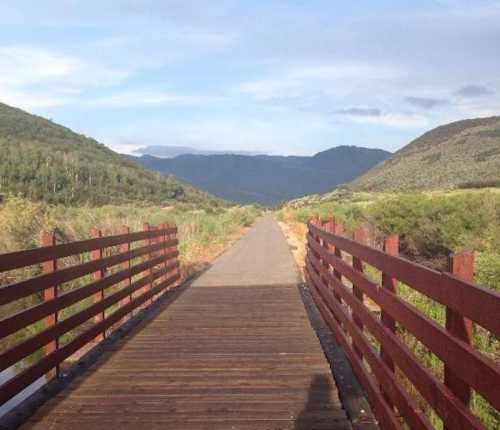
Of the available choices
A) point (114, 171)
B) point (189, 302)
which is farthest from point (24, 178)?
A: point (189, 302)

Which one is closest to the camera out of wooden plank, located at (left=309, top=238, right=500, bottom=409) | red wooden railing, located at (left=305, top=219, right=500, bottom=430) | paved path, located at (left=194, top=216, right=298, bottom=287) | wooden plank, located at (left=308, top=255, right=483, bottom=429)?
wooden plank, located at (left=309, top=238, right=500, bottom=409)

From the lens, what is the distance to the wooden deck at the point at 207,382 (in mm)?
4371

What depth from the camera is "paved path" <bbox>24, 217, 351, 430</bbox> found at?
14.4ft

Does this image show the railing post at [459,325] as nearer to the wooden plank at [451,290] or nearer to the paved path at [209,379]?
the wooden plank at [451,290]

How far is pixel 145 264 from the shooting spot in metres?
9.32

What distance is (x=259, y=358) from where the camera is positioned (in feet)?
20.0

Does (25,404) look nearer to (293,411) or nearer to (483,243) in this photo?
(293,411)

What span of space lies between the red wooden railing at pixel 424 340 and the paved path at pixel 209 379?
458mm

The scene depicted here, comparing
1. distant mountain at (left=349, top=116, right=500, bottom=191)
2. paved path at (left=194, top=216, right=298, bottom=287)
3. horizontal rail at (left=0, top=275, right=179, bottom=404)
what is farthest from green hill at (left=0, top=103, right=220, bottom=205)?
horizontal rail at (left=0, top=275, right=179, bottom=404)

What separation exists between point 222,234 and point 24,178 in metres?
38.4

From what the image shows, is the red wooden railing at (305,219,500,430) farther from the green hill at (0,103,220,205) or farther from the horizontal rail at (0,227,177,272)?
the green hill at (0,103,220,205)

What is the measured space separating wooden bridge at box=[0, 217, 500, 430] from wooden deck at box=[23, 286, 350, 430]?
13 mm

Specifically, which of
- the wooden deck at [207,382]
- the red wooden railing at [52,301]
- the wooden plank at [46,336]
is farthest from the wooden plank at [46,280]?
the wooden deck at [207,382]

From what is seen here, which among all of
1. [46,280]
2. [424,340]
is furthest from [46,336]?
[424,340]
